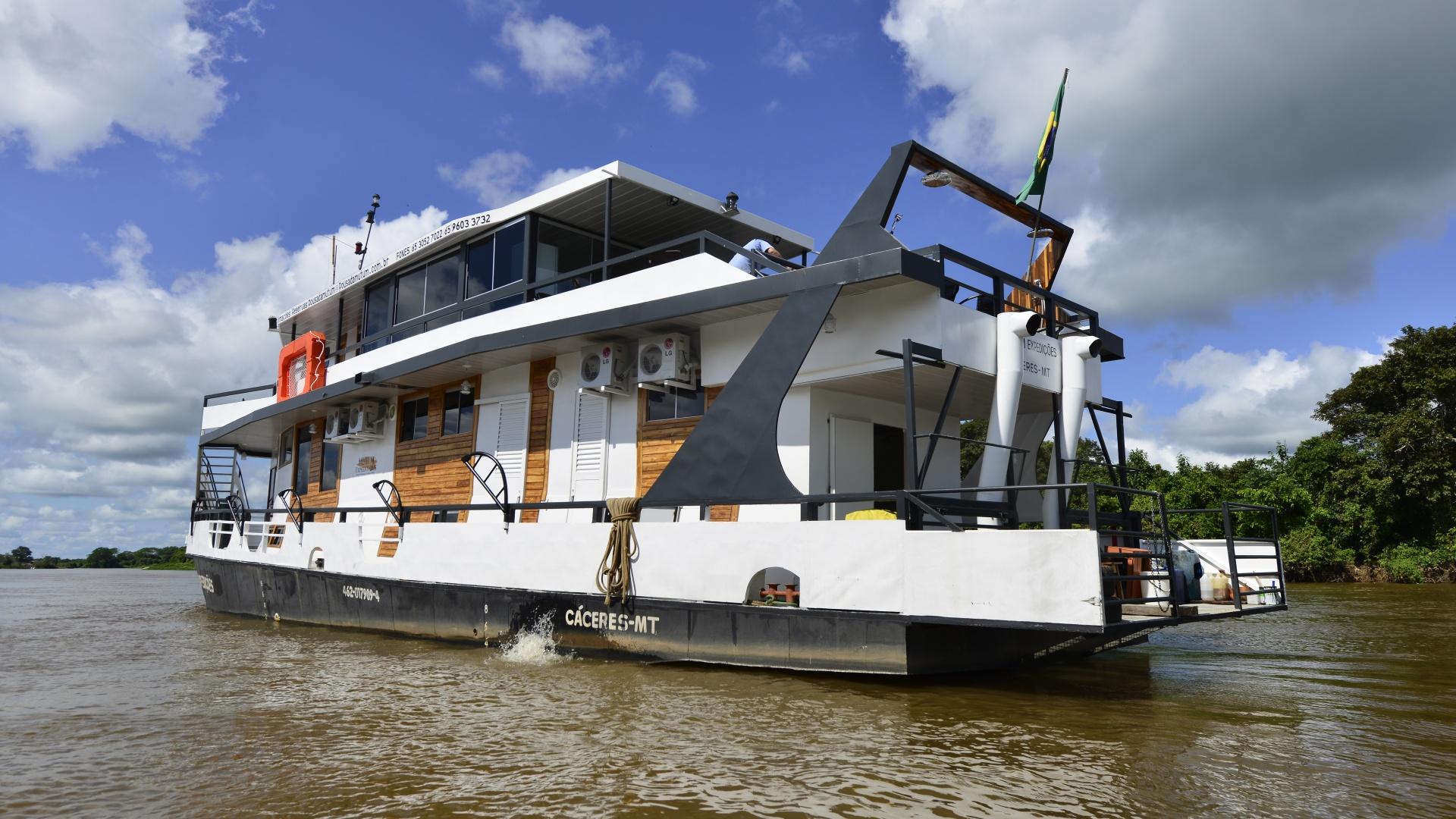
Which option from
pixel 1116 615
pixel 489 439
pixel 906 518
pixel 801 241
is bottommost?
pixel 1116 615

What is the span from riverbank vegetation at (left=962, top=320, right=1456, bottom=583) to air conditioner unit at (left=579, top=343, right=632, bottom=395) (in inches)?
610

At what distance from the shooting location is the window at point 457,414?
11.6 metres

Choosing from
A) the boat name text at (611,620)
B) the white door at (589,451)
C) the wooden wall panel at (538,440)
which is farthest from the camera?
the wooden wall panel at (538,440)

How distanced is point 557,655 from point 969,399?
16.4 ft

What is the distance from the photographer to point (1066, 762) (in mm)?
4699

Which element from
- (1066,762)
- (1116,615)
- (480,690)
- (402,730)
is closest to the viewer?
(1066,762)

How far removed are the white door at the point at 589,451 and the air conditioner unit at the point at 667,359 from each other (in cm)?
88

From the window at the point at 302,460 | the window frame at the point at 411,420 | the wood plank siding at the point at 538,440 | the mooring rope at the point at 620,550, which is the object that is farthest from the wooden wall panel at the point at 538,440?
the window at the point at 302,460

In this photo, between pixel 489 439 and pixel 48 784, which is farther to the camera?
pixel 489 439

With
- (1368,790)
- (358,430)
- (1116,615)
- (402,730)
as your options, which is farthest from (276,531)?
(1368,790)

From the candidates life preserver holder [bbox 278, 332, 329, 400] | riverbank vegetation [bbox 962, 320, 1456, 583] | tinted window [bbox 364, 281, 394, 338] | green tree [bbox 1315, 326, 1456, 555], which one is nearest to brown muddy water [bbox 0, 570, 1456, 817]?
life preserver holder [bbox 278, 332, 329, 400]

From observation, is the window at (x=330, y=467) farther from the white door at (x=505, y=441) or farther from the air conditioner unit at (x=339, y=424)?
the white door at (x=505, y=441)

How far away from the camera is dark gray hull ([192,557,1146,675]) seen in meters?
6.47

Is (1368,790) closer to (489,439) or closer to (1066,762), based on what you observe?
(1066,762)
